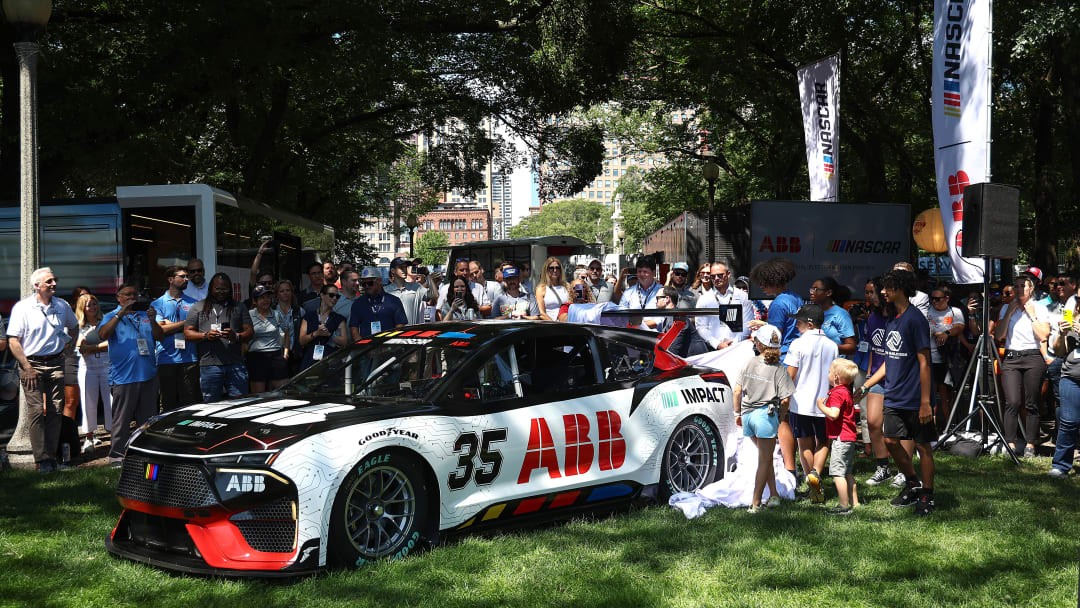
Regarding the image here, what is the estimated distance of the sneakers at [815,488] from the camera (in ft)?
23.5

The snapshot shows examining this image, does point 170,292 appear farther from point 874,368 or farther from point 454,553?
point 874,368

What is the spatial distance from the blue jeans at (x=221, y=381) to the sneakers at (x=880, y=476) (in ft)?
19.3

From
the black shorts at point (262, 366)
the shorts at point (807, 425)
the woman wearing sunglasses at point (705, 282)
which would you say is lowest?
the shorts at point (807, 425)

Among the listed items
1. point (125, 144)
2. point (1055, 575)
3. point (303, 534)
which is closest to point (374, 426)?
point (303, 534)

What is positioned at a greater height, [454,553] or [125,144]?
[125,144]

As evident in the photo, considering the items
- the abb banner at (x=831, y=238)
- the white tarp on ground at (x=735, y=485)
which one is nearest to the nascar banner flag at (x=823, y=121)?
the abb banner at (x=831, y=238)

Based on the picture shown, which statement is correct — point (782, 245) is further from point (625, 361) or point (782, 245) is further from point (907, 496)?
point (625, 361)

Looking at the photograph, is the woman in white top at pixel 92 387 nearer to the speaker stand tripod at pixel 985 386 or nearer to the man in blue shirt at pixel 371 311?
the man in blue shirt at pixel 371 311

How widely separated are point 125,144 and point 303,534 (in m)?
14.4

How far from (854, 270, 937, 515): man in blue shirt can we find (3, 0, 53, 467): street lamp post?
784 centimetres

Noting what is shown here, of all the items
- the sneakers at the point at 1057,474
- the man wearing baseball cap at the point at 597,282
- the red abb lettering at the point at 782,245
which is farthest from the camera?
the red abb lettering at the point at 782,245

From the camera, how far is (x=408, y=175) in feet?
141

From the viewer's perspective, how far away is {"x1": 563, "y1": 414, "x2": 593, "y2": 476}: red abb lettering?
639 cm

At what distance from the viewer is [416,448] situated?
18.2 ft
